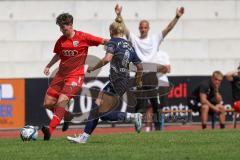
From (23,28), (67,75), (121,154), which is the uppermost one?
(23,28)

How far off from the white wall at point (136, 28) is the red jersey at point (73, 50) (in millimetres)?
11722

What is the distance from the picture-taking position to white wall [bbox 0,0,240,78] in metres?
25.5

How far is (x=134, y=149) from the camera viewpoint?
10977mm

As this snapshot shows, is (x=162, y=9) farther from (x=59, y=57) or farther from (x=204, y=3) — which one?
(x=59, y=57)

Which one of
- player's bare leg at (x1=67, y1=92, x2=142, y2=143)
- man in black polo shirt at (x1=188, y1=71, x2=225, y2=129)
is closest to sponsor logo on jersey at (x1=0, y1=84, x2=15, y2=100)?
man in black polo shirt at (x1=188, y1=71, x2=225, y2=129)

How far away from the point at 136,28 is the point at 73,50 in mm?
13137

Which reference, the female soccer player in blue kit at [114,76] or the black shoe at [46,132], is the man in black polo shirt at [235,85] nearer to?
the female soccer player in blue kit at [114,76]

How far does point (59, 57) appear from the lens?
1340 centimetres

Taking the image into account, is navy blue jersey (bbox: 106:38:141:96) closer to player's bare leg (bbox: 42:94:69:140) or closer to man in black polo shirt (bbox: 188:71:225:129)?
player's bare leg (bbox: 42:94:69:140)

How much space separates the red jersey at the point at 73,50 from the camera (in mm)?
13047

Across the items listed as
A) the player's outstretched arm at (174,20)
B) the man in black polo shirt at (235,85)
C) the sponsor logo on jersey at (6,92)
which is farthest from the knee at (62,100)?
the sponsor logo on jersey at (6,92)

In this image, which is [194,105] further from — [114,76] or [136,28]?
[114,76]

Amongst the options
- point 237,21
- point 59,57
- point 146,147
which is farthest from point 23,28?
point 146,147

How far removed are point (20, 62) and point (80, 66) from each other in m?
12.2
